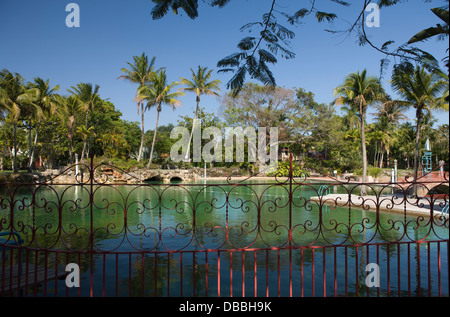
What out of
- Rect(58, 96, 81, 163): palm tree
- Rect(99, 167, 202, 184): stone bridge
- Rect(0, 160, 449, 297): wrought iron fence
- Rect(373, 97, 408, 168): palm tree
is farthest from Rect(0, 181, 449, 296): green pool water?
Rect(373, 97, 408, 168): palm tree

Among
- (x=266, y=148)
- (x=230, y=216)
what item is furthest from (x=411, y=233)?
(x=266, y=148)

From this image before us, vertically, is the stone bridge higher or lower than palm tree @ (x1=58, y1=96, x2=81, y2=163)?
lower

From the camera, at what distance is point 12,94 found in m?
20.5

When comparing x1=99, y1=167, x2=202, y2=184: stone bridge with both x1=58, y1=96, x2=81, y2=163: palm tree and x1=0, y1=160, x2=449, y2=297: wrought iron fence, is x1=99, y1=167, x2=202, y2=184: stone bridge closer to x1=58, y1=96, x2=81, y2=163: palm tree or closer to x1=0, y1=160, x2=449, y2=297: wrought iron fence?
x1=58, y1=96, x2=81, y2=163: palm tree

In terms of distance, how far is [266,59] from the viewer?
3484 mm

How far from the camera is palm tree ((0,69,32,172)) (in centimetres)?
2011

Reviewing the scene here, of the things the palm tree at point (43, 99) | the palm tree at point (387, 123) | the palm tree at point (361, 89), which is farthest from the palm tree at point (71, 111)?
the palm tree at point (387, 123)

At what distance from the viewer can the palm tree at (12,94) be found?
66.0ft

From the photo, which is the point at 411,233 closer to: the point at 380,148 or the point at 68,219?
the point at 68,219

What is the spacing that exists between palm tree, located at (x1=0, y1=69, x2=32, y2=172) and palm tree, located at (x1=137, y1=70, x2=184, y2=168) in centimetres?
912

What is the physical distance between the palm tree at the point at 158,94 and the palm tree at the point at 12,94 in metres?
9.12

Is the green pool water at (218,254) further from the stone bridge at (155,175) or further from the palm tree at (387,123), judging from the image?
the palm tree at (387,123)

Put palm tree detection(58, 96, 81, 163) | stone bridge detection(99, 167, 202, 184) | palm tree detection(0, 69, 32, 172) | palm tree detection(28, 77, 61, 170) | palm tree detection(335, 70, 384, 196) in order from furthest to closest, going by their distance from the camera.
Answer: palm tree detection(58, 96, 81, 163)
stone bridge detection(99, 167, 202, 184)
palm tree detection(28, 77, 61, 170)
palm tree detection(0, 69, 32, 172)
palm tree detection(335, 70, 384, 196)
